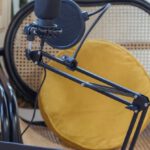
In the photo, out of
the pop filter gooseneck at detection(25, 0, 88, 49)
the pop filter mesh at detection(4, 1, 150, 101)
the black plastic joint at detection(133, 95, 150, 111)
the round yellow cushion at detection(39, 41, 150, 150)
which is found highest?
the pop filter gooseneck at detection(25, 0, 88, 49)

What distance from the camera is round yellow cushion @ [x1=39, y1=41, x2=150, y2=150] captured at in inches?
54.2

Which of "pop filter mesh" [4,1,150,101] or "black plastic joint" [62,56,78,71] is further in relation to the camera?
"pop filter mesh" [4,1,150,101]

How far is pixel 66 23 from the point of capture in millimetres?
761

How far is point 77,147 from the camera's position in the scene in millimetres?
1371

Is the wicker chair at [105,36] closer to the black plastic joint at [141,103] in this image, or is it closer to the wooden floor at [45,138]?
the wooden floor at [45,138]

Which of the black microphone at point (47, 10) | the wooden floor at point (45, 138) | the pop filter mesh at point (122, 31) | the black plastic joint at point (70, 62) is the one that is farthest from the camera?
the pop filter mesh at point (122, 31)

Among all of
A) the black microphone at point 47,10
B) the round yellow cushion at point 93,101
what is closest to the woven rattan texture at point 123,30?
the round yellow cushion at point 93,101

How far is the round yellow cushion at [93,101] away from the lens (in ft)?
4.51

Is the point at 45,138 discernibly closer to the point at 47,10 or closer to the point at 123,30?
the point at 123,30

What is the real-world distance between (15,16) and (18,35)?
78mm

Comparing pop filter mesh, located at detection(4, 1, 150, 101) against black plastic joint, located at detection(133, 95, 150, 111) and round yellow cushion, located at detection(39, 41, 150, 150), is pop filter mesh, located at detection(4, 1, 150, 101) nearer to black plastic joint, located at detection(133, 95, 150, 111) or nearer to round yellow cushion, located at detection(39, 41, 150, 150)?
round yellow cushion, located at detection(39, 41, 150, 150)

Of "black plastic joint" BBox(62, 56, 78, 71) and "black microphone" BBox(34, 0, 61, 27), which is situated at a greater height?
"black microphone" BBox(34, 0, 61, 27)

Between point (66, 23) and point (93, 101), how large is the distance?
69 centimetres

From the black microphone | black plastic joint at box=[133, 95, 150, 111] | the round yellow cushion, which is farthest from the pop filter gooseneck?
the round yellow cushion
